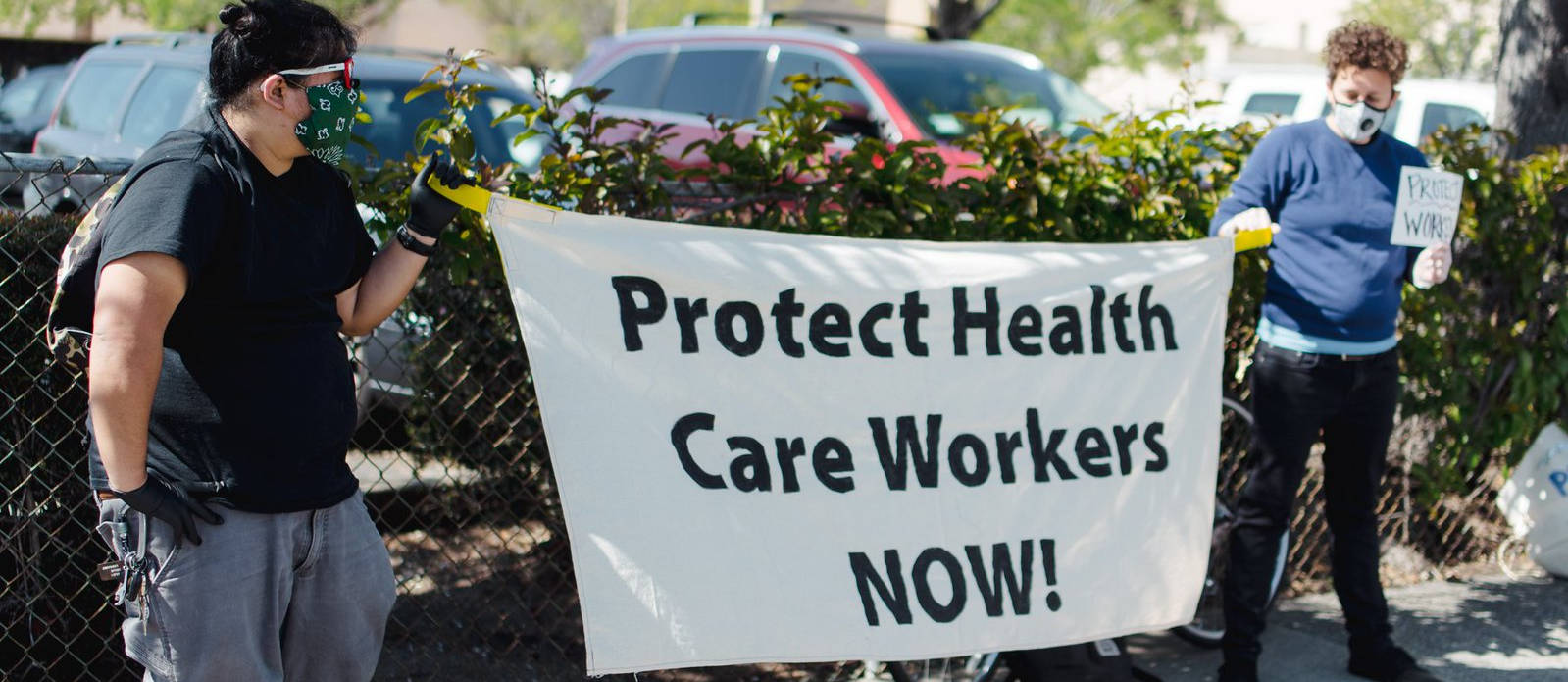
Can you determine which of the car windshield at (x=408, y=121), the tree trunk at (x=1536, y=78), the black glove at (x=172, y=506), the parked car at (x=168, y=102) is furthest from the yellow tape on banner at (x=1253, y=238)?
the car windshield at (x=408, y=121)

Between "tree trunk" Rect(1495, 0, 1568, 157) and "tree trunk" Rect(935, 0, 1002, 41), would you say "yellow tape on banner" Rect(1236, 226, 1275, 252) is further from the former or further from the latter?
"tree trunk" Rect(935, 0, 1002, 41)

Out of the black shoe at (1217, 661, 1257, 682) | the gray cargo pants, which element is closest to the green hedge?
the gray cargo pants

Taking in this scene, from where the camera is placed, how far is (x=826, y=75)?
742 centimetres

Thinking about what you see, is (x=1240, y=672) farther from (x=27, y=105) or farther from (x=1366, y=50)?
(x=27, y=105)

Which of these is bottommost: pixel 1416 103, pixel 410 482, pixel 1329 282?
pixel 410 482

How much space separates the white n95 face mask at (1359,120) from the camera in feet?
12.3

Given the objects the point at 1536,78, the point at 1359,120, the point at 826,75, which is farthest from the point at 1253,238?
the point at 826,75

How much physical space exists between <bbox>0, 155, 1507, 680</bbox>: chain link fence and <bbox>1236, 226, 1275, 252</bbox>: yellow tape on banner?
141cm

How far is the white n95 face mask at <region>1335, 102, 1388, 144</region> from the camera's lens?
373 cm

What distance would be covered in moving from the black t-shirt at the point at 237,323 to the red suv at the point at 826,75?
3.94 m

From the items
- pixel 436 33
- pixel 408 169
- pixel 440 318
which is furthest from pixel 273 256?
pixel 436 33

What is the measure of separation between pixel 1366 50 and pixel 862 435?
1.86 metres

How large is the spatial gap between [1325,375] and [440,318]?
241 centimetres

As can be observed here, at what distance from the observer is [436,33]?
50.6 metres
